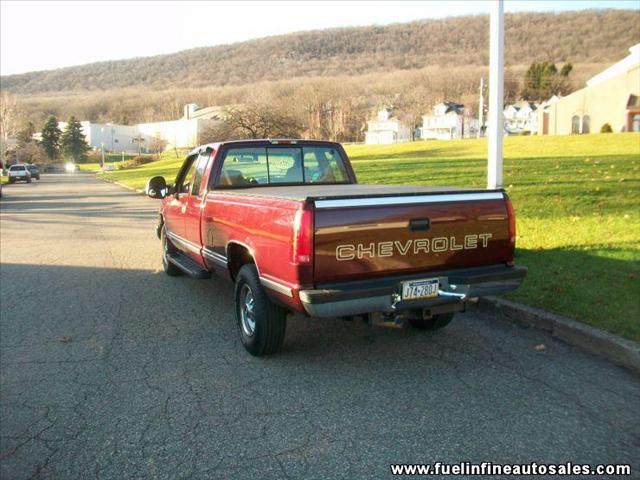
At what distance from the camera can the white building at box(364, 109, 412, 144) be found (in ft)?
373

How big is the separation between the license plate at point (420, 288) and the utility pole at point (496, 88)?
12.3ft

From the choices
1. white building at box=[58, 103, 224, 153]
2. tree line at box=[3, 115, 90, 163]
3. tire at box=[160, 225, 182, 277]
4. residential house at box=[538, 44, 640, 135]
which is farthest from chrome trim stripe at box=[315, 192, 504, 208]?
white building at box=[58, 103, 224, 153]

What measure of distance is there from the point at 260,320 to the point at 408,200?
1.62 m

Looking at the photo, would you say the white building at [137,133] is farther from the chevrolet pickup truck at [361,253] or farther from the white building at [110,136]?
the chevrolet pickup truck at [361,253]

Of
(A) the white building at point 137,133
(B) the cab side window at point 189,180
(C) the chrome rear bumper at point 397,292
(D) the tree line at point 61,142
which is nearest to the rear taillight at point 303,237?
(C) the chrome rear bumper at point 397,292

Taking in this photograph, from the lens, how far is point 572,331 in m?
5.27

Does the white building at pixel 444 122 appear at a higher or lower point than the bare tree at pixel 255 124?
higher

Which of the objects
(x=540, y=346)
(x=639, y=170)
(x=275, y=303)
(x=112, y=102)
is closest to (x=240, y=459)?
(x=275, y=303)

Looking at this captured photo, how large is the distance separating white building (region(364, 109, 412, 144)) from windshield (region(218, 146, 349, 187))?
107361mm

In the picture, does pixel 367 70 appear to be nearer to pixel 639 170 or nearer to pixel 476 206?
pixel 639 170

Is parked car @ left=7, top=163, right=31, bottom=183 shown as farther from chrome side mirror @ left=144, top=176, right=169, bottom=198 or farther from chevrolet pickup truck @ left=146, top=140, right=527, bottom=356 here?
chevrolet pickup truck @ left=146, top=140, right=527, bottom=356

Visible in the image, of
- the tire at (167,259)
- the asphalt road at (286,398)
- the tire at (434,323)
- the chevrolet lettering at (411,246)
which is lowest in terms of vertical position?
the asphalt road at (286,398)

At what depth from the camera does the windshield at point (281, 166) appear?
6363 millimetres

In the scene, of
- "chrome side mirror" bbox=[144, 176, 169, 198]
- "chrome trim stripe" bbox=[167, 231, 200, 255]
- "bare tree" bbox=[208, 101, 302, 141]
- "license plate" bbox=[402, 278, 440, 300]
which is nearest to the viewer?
"license plate" bbox=[402, 278, 440, 300]
